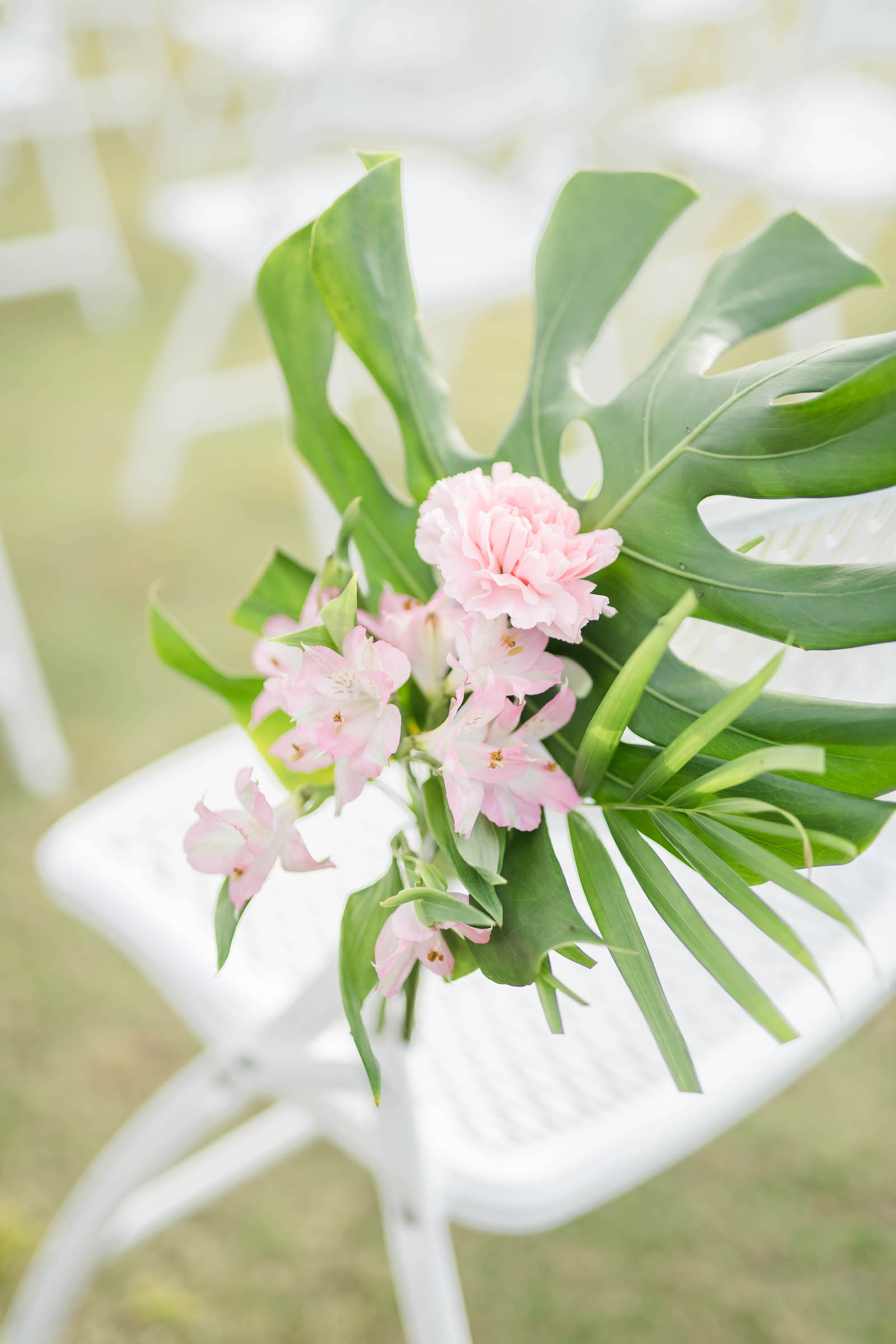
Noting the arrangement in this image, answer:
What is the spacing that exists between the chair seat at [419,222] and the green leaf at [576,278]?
49.2 inches

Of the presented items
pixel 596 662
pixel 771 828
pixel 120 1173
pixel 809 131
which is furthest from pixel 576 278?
pixel 809 131

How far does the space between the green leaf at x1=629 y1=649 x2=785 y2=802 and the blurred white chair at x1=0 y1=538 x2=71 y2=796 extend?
1.39 m

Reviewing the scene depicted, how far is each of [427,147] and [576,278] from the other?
1658 millimetres

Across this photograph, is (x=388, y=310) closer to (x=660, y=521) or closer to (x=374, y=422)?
(x=660, y=521)

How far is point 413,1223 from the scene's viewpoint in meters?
0.71

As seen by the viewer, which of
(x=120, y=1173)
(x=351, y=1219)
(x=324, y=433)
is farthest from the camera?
(x=351, y=1219)

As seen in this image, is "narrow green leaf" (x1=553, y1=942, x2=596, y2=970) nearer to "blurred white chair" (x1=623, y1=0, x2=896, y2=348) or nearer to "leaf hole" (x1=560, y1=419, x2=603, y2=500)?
"leaf hole" (x1=560, y1=419, x2=603, y2=500)

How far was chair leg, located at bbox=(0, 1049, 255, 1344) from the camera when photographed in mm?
765

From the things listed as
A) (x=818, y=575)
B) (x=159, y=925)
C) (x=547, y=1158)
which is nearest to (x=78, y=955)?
(x=159, y=925)

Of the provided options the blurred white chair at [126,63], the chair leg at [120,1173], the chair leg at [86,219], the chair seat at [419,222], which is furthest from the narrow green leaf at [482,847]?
the blurred white chair at [126,63]

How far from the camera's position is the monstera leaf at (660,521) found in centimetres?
46

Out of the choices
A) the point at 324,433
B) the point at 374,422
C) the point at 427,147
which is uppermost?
the point at 324,433

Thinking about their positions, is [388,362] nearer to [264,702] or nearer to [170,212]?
[264,702]

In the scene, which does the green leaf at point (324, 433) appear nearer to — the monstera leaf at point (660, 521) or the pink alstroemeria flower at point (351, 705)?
the monstera leaf at point (660, 521)
